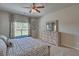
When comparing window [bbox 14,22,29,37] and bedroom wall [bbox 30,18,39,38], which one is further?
bedroom wall [bbox 30,18,39,38]

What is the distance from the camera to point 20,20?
1625 millimetres

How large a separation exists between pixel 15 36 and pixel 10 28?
0.17m

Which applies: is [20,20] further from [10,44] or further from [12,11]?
[10,44]

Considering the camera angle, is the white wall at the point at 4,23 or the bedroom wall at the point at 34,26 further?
the bedroom wall at the point at 34,26

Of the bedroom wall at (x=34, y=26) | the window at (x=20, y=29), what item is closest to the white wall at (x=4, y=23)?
the window at (x=20, y=29)

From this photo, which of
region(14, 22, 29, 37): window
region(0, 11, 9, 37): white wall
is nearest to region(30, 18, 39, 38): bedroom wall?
region(14, 22, 29, 37): window

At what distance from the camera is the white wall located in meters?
1.55

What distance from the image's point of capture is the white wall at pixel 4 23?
1555 millimetres

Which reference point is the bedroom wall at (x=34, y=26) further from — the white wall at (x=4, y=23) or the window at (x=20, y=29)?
the white wall at (x=4, y=23)

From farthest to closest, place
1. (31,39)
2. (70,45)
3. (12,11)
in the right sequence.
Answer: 1. (70,45)
2. (31,39)
3. (12,11)

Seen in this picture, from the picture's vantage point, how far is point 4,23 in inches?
63.0

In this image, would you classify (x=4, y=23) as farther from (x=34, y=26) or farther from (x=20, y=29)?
(x=34, y=26)

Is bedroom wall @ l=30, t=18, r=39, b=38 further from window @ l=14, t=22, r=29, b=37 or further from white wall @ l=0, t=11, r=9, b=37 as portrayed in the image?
white wall @ l=0, t=11, r=9, b=37

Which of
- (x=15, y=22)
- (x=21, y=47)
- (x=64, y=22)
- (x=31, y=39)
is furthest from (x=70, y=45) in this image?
(x=15, y=22)
